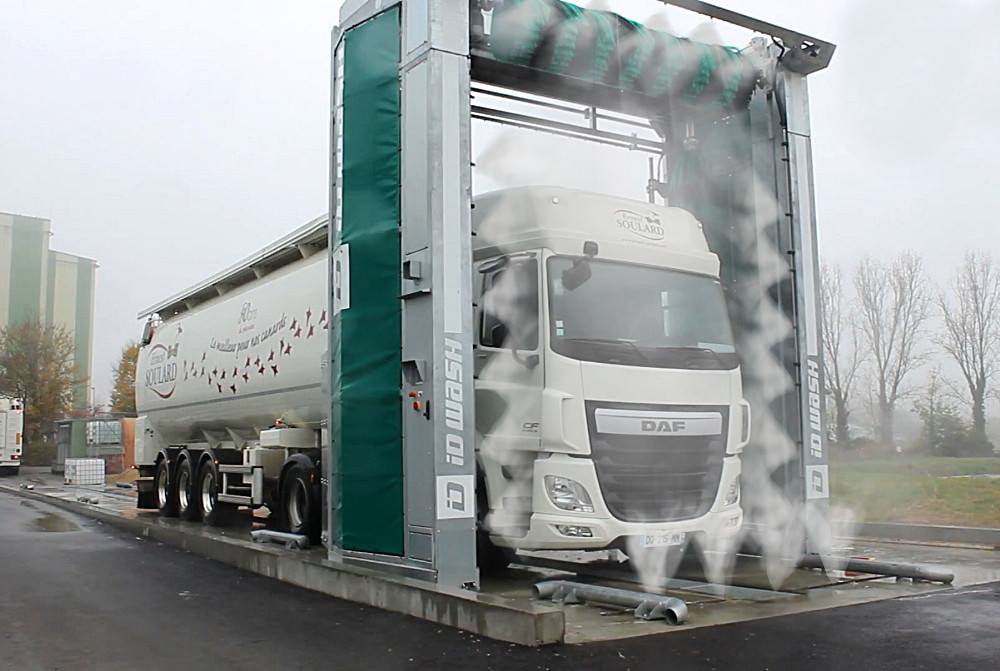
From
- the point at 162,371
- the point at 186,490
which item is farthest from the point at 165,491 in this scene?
the point at 162,371

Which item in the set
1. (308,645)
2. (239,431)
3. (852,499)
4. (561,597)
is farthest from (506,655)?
(239,431)

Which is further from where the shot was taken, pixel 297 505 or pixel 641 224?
→ pixel 297 505

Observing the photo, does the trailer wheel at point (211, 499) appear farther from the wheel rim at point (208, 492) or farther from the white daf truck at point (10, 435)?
the white daf truck at point (10, 435)

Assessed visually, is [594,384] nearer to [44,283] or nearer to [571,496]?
[571,496]

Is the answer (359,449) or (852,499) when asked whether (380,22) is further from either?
(852,499)

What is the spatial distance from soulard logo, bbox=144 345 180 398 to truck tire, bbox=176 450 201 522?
1.14 metres

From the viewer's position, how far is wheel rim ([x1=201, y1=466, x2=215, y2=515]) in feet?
47.2

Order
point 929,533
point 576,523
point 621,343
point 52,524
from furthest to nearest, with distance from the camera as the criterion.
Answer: point 52,524, point 929,533, point 621,343, point 576,523

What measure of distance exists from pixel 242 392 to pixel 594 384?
6792 millimetres

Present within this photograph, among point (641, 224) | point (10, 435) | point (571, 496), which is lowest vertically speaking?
point (571, 496)

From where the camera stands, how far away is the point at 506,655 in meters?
5.65

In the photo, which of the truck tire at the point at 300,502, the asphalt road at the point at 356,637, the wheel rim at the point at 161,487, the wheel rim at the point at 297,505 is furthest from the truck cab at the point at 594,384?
the wheel rim at the point at 161,487

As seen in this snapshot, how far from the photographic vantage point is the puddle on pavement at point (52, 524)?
1511 centimetres

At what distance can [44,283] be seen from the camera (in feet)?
207
